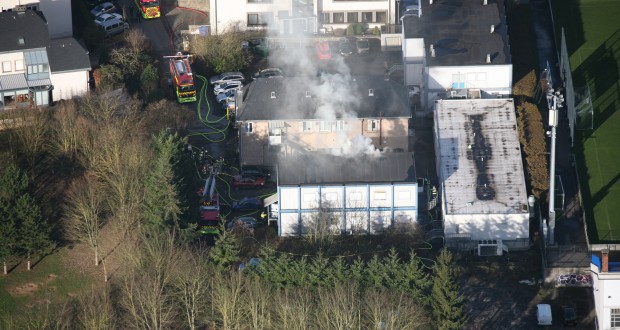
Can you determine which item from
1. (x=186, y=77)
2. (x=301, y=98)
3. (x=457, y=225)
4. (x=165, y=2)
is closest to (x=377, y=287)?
(x=457, y=225)

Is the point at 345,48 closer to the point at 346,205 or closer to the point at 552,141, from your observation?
the point at 346,205

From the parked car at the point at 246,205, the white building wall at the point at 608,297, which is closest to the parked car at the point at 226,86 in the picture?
the parked car at the point at 246,205

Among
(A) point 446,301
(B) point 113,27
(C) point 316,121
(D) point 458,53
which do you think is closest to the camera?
(A) point 446,301

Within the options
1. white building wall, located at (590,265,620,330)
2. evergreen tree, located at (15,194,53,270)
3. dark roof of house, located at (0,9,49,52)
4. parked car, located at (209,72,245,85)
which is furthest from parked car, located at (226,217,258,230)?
white building wall, located at (590,265,620,330)

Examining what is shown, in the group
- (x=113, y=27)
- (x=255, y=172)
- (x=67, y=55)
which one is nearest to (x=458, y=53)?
(x=255, y=172)

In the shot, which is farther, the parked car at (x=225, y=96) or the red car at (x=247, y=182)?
the parked car at (x=225, y=96)

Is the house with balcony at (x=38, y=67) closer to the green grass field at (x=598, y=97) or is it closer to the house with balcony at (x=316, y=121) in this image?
the house with balcony at (x=316, y=121)
